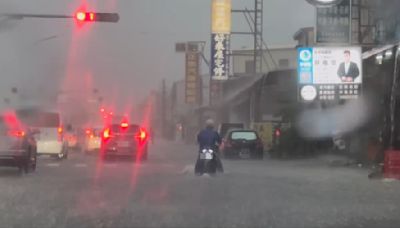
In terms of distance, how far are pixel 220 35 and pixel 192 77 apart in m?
20.2

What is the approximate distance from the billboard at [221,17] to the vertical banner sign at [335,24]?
18.3 m

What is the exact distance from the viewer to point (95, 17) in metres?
21.9

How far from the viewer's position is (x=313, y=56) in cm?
2970

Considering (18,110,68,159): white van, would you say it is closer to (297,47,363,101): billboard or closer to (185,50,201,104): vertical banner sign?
Result: (297,47,363,101): billboard

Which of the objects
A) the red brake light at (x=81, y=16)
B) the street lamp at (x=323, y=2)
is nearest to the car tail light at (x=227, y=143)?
the street lamp at (x=323, y=2)

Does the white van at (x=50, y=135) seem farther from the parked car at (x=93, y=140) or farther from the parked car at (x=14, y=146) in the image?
the parked car at (x=14, y=146)

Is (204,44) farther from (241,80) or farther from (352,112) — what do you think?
(352,112)

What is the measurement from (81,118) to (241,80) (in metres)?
16.5

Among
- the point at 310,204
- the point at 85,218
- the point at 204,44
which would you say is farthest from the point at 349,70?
the point at 204,44

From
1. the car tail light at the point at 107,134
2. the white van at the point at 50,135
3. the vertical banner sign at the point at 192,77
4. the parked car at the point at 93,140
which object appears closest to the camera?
the car tail light at the point at 107,134

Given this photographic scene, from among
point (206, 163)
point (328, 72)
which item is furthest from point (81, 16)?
point (328, 72)

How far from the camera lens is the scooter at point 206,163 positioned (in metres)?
18.5

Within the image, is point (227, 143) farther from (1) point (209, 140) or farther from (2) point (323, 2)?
(1) point (209, 140)

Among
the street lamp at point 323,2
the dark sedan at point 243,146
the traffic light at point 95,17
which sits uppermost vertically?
the street lamp at point 323,2
